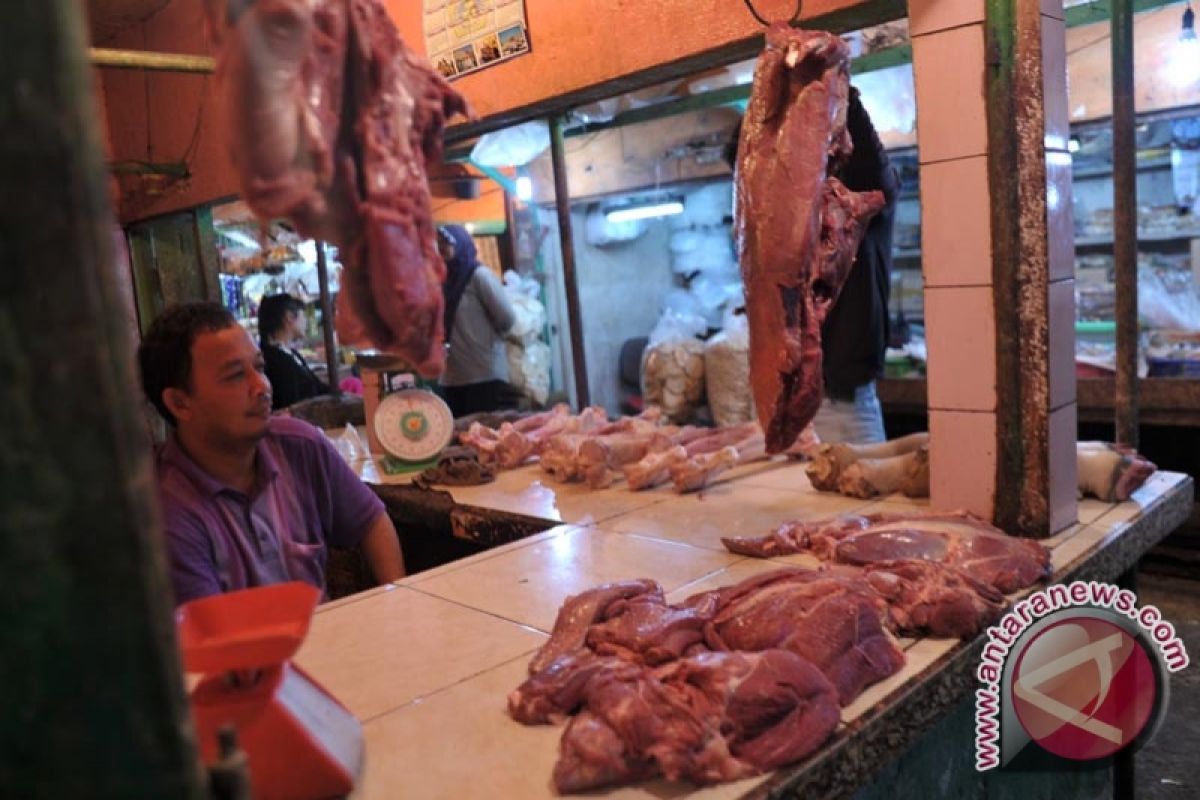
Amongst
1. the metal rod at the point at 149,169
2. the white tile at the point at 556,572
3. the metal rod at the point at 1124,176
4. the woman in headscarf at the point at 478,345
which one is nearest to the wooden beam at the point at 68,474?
the white tile at the point at 556,572

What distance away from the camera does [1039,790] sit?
Result: 2.81 m

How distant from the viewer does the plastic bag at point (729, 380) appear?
7.15 m

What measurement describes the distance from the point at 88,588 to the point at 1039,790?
2.92m

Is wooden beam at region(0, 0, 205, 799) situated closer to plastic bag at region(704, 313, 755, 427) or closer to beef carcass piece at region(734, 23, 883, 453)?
beef carcass piece at region(734, 23, 883, 453)

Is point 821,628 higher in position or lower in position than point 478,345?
lower

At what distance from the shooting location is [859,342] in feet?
14.3

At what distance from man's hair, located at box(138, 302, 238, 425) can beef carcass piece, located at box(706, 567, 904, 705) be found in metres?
1.56

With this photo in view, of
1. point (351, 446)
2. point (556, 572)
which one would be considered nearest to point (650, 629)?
point (556, 572)

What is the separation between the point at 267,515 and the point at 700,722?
1.62 meters

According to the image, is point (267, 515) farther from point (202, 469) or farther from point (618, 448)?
point (618, 448)

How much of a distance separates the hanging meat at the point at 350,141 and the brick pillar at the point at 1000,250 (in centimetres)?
174

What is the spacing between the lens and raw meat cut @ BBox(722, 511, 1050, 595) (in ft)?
7.83

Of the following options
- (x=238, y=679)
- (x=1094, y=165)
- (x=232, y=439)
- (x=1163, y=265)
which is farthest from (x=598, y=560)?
(x=1094, y=165)

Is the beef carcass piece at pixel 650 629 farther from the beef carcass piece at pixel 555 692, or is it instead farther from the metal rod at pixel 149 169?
the metal rod at pixel 149 169
